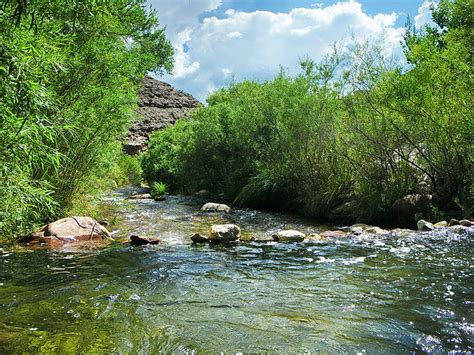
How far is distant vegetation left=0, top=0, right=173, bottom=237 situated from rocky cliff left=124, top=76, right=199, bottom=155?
35.3 m

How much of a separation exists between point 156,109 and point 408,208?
43934 mm

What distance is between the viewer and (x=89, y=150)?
10.6 m

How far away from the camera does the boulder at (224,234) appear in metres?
9.98

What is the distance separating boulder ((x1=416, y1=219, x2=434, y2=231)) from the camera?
409 inches

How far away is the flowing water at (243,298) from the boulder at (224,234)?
0.59m

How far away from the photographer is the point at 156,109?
52.0 meters

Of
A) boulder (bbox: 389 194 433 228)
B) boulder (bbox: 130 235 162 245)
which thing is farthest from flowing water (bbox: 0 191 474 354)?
boulder (bbox: 389 194 433 228)

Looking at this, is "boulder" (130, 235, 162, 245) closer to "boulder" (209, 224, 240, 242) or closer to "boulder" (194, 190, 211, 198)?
"boulder" (209, 224, 240, 242)

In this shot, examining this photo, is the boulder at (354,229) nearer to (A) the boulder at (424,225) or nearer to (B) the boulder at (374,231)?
(B) the boulder at (374,231)

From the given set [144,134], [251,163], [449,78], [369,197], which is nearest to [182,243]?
[369,197]

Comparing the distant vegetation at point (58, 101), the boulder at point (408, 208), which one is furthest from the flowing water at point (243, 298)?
the boulder at point (408, 208)

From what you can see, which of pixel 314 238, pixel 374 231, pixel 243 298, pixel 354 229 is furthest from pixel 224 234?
pixel 243 298

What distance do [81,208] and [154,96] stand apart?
4412 centimetres

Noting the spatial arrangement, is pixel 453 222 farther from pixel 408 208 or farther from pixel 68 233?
pixel 68 233
